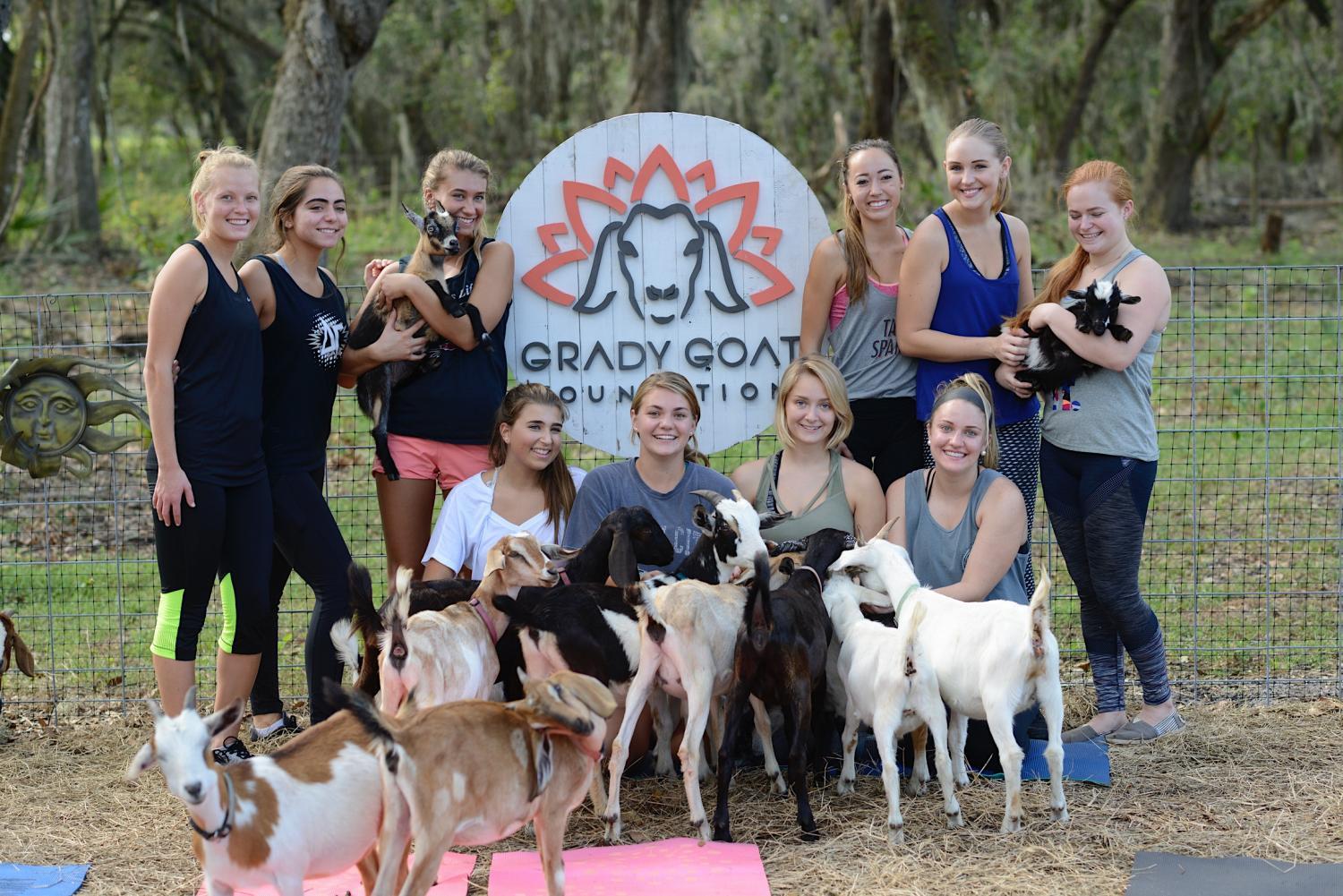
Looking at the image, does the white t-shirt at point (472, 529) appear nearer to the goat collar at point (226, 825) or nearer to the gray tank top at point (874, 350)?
the gray tank top at point (874, 350)

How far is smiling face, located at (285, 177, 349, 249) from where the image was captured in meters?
4.60

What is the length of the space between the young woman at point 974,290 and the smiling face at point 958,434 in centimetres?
42

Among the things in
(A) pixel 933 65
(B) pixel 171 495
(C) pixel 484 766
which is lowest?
(C) pixel 484 766

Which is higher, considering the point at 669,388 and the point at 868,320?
the point at 868,320

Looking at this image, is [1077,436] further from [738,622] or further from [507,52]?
[507,52]

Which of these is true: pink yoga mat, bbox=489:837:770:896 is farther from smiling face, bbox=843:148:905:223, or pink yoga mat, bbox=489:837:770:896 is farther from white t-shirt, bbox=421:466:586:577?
smiling face, bbox=843:148:905:223

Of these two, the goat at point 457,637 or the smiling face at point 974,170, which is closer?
the goat at point 457,637

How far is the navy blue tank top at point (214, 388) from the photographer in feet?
14.1

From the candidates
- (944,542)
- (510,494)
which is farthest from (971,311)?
(510,494)

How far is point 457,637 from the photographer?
4.04 meters

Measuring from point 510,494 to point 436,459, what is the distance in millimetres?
423

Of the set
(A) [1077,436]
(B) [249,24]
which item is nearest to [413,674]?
(A) [1077,436]

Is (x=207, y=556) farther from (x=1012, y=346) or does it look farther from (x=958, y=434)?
(x=1012, y=346)

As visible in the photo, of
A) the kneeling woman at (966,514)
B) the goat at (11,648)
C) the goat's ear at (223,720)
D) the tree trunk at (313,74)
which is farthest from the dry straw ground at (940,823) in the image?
the tree trunk at (313,74)
